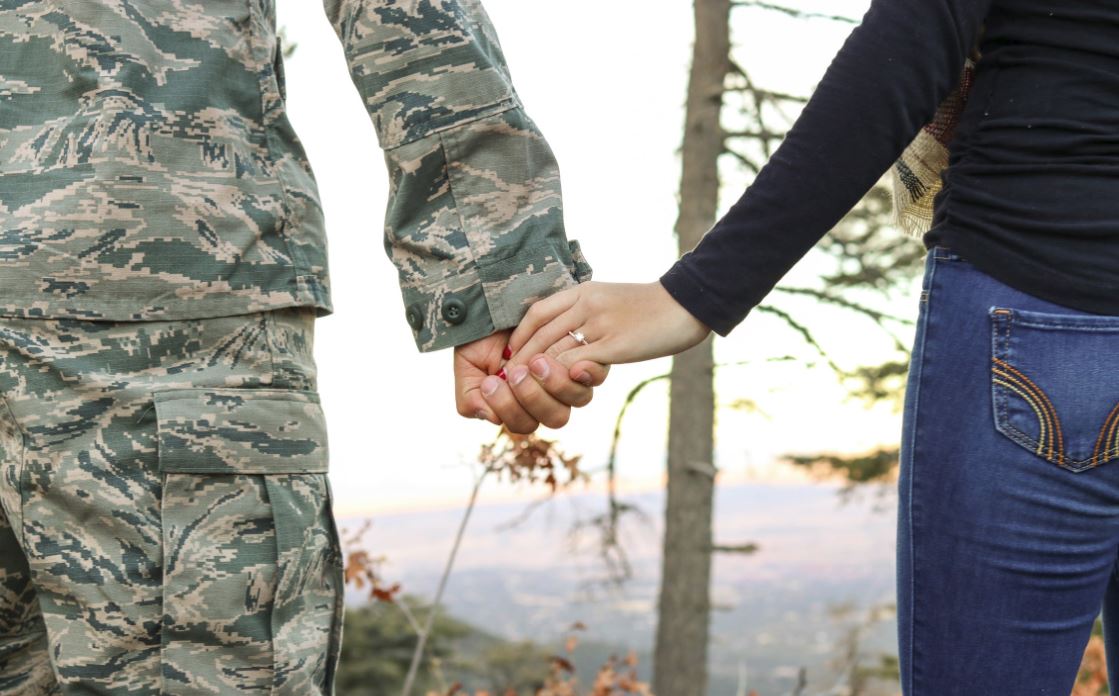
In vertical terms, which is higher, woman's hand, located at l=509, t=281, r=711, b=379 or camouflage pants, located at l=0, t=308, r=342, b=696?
woman's hand, located at l=509, t=281, r=711, b=379

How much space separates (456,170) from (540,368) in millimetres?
350

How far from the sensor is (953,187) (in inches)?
51.3

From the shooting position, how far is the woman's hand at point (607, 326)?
1.42m

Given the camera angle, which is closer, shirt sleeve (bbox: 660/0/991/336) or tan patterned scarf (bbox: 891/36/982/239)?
shirt sleeve (bbox: 660/0/991/336)

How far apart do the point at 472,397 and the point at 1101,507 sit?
0.92 metres

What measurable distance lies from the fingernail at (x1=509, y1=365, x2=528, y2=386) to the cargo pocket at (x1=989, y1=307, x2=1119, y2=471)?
70 centimetres

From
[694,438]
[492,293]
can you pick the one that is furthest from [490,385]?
[694,438]

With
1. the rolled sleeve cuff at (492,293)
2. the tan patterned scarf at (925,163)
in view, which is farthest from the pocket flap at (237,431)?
the tan patterned scarf at (925,163)

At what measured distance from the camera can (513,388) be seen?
163 cm

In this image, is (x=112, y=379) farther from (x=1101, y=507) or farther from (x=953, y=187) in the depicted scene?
(x=1101, y=507)

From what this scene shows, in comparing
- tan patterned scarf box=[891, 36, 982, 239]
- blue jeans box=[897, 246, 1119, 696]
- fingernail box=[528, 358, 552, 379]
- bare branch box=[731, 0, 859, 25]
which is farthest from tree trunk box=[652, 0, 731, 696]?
blue jeans box=[897, 246, 1119, 696]

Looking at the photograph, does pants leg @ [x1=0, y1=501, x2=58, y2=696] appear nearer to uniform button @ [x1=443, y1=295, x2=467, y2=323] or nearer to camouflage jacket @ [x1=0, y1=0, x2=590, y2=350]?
camouflage jacket @ [x1=0, y1=0, x2=590, y2=350]

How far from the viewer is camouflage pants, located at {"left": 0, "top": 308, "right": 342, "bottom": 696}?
1436 millimetres

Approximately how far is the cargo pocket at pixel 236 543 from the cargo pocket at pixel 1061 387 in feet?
3.22
